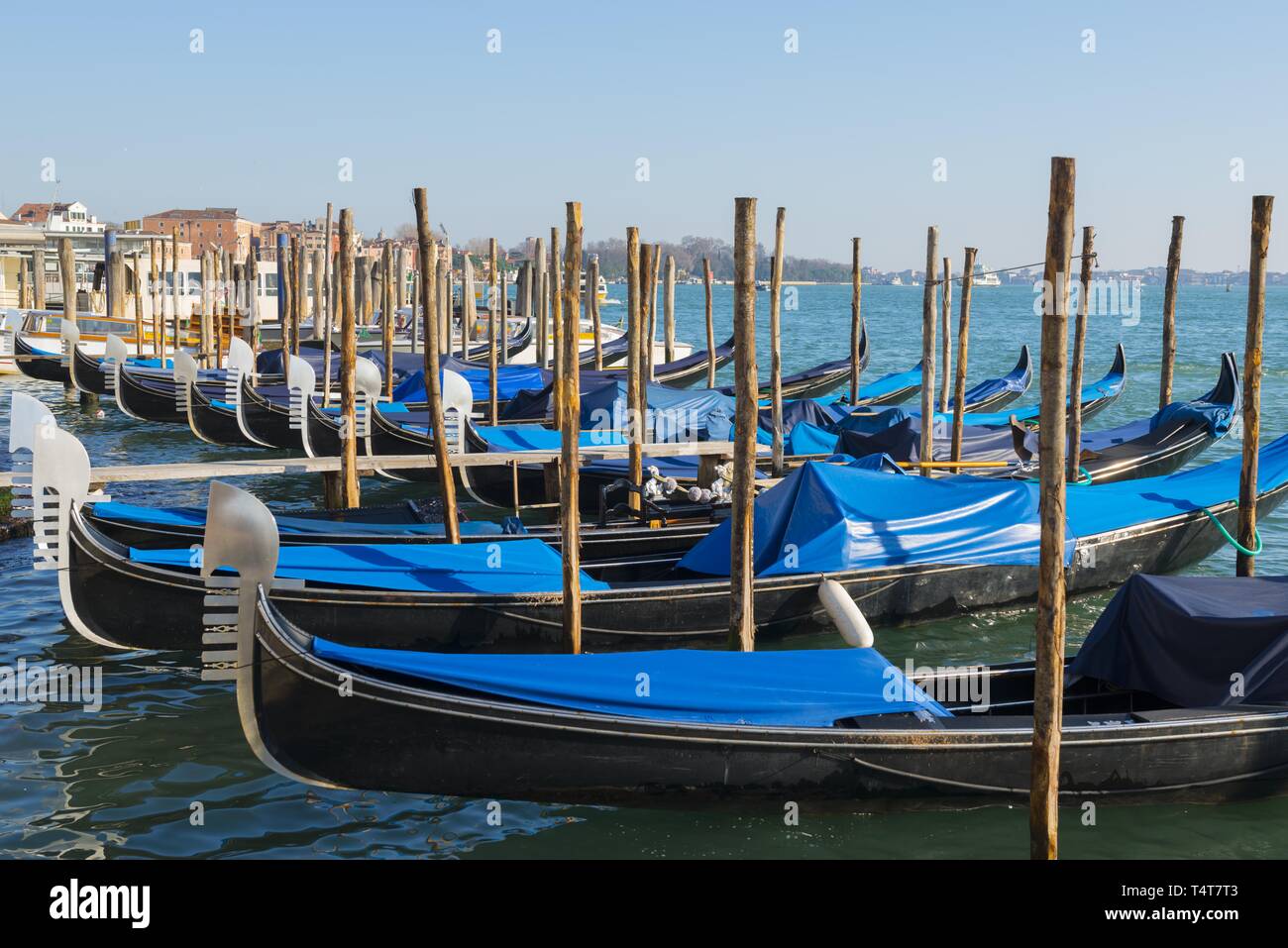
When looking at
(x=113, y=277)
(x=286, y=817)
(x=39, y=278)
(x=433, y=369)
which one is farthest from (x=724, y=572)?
(x=39, y=278)

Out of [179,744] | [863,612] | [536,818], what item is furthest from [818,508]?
[179,744]

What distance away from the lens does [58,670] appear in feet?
27.3

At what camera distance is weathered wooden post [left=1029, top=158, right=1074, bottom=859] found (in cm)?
485

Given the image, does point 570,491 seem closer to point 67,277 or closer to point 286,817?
point 286,817

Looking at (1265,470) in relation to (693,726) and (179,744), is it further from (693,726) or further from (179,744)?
(179,744)

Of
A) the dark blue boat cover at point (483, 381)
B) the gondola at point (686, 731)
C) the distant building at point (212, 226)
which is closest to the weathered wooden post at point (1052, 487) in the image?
the gondola at point (686, 731)

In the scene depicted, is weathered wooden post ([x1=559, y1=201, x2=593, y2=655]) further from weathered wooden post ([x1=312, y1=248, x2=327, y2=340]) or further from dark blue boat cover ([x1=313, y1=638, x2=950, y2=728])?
weathered wooden post ([x1=312, y1=248, x2=327, y2=340])

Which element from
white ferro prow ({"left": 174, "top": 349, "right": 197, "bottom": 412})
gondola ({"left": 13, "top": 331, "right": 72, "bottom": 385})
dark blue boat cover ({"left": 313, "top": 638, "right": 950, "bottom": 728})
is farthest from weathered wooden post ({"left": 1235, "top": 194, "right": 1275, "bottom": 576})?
gondola ({"left": 13, "top": 331, "right": 72, "bottom": 385})

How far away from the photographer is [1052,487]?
4922 millimetres

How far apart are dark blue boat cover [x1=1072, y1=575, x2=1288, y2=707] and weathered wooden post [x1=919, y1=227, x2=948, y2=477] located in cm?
575

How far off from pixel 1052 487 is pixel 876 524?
166 inches

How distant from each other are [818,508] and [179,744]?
4.29 metres

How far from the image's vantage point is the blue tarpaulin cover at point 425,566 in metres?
8.20

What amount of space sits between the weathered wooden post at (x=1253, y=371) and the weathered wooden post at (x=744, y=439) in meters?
3.40
